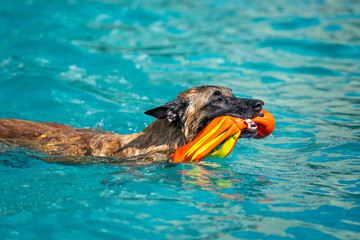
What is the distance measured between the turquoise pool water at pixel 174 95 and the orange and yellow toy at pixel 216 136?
9.7 inches

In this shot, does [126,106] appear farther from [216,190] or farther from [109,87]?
[216,190]

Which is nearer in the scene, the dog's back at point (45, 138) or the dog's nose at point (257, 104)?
the dog's nose at point (257, 104)

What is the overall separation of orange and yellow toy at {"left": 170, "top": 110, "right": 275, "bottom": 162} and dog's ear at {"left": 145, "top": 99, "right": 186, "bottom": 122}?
0.53 m

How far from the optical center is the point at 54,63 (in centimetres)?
1355

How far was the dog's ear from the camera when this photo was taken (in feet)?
23.2

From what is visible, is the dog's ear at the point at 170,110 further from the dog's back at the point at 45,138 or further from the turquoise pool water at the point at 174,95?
the dog's back at the point at 45,138

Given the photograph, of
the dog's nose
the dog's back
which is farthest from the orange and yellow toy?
the dog's back

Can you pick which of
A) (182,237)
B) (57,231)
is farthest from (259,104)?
(57,231)

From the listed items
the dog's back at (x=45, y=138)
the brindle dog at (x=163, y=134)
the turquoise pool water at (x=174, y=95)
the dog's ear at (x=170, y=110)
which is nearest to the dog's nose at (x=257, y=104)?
the brindle dog at (x=163, y=134)

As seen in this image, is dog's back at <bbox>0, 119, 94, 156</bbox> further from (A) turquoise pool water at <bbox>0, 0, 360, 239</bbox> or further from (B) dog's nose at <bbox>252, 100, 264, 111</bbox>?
(B) dog's nose at <bbox>252, 100, 264, 111</bbox>

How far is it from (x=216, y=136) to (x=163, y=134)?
97 cm

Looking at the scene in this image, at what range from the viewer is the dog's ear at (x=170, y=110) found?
23.2ft

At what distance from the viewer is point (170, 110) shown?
23.8 feet

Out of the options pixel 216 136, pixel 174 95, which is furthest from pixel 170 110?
pixel 174 95
